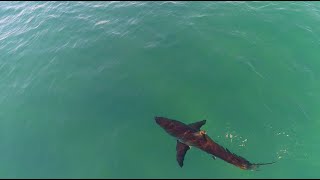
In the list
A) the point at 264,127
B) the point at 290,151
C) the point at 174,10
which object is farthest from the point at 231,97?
the point at 174,10

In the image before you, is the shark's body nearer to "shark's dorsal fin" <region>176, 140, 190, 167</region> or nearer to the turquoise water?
"shark's dorsal fin" <region>176, 140, 190, 167</region>

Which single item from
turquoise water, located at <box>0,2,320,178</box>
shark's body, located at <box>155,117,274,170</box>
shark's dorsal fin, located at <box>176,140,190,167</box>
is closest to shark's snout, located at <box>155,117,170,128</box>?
shark's body, located at <box>155,117,274,170</box>

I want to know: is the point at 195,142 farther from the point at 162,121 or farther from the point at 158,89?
the point at 158,89

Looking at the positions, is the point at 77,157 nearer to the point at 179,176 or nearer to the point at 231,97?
the point at 179,176

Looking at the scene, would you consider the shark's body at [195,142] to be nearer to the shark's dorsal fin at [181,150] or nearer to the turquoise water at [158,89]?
the shark's dorsal fin at [181,150]

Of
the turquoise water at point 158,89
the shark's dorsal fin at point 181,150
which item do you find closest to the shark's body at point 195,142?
the shark's dorsal fin at point 181,150

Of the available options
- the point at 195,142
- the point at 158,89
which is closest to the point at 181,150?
the point at 195,142
